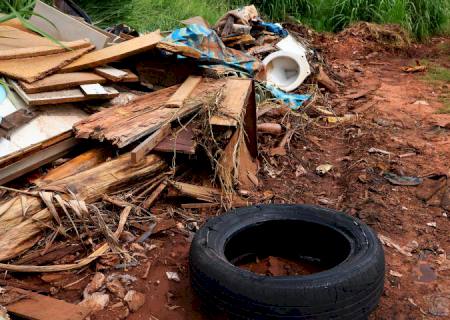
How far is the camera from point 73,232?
3.94 meters

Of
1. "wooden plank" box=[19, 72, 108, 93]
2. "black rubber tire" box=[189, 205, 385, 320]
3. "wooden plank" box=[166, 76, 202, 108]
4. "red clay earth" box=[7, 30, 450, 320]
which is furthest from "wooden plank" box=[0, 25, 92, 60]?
"black rubber tire" box=[189, 205, 385, 320]

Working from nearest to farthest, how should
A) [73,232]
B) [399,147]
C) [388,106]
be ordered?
[73,232] < [399,147] < [388,106]

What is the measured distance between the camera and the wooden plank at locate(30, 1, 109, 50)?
18.9 feet

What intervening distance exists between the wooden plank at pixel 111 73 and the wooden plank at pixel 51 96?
240 millimetres

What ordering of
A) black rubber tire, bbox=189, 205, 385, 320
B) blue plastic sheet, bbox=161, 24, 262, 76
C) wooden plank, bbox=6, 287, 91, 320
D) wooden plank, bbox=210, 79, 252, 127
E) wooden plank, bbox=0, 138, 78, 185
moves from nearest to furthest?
black rubber tire, bbox=189, 205, 385, 320, wooden plank, bbox=6, 287, 91, 320, wooden plank, bbox=0, 138, 78, 185, wooden plank, bbox=210, 79, 252, 127, blue plastic sheet, bbox=161, 24, 262, 76

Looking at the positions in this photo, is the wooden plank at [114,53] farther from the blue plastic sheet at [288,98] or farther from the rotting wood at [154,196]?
the blue plastic sheet at [288,98]

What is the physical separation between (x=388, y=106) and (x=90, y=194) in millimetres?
4601

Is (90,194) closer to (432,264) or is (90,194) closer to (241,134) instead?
(241,134)

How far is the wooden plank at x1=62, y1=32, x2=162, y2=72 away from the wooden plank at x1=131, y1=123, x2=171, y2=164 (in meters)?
1.14

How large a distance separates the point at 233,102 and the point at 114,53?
132cm

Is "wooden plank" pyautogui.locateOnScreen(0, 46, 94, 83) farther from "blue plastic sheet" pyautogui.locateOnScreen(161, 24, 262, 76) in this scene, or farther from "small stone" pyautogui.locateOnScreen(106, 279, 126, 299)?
"small stone" pyautogui.locateOnScreen(106, 279, 126, 299)

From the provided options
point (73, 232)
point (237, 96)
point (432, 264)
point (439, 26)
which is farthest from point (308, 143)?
point (439, 26)

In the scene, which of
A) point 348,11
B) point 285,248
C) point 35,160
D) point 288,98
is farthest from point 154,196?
point 348,11

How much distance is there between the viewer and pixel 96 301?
3367 millimetres
